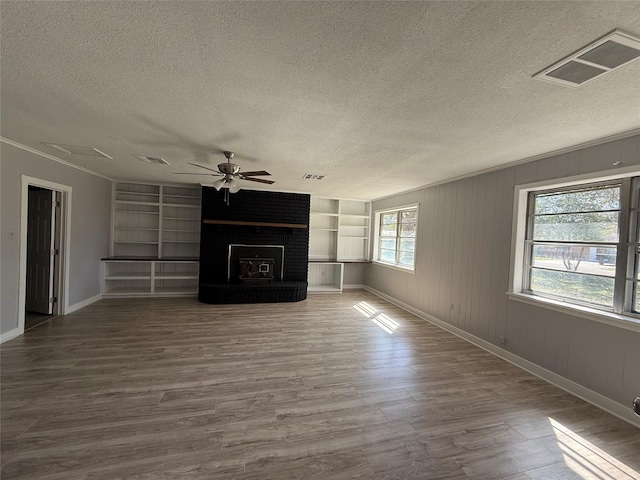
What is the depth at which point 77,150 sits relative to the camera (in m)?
3.64

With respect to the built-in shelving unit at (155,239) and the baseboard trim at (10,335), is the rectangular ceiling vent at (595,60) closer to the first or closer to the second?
the baseboard trim at (10,335)

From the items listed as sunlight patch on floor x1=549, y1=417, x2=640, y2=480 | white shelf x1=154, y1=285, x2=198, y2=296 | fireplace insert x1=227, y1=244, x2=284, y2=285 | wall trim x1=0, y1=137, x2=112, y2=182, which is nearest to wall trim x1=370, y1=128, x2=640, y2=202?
sunlight patch on floor x1=549, y1=417, x2=640, y2=480

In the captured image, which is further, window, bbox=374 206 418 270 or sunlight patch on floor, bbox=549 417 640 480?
window, bbox=374 206 418 270

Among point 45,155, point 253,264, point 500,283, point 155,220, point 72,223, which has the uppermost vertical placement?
point 45,155

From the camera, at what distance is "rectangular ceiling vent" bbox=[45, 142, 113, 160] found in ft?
11.4

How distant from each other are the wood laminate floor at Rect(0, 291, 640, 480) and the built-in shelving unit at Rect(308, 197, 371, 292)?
3.53m

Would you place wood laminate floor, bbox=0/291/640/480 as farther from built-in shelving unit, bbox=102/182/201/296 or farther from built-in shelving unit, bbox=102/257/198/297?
built-in shelving unit, bbox=102/182/201/296

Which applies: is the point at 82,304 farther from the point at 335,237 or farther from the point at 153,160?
the point at 335,237

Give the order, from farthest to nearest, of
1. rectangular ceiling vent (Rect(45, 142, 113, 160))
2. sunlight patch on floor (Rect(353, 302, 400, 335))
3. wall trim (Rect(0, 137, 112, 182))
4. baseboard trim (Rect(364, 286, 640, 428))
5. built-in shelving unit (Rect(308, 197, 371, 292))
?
built-in shelving unit (Rect(308, 197, 371, 292)), sunlight patch on floor (Rect(353, 302, 400, 335)), rectangular ceiling vent (Rect(45, 142, 113, 160)), wall trim (Rect(0, 137, 112, 182)), baseboard trim (Rect(364, 286, 640, 428))

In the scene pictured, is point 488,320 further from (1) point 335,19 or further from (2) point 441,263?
(1) point 335,19

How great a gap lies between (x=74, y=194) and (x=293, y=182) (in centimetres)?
368

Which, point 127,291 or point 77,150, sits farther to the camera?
point 127,291

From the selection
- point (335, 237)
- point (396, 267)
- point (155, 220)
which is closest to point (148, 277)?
point (155, 220)

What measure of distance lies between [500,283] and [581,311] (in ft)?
3.09
